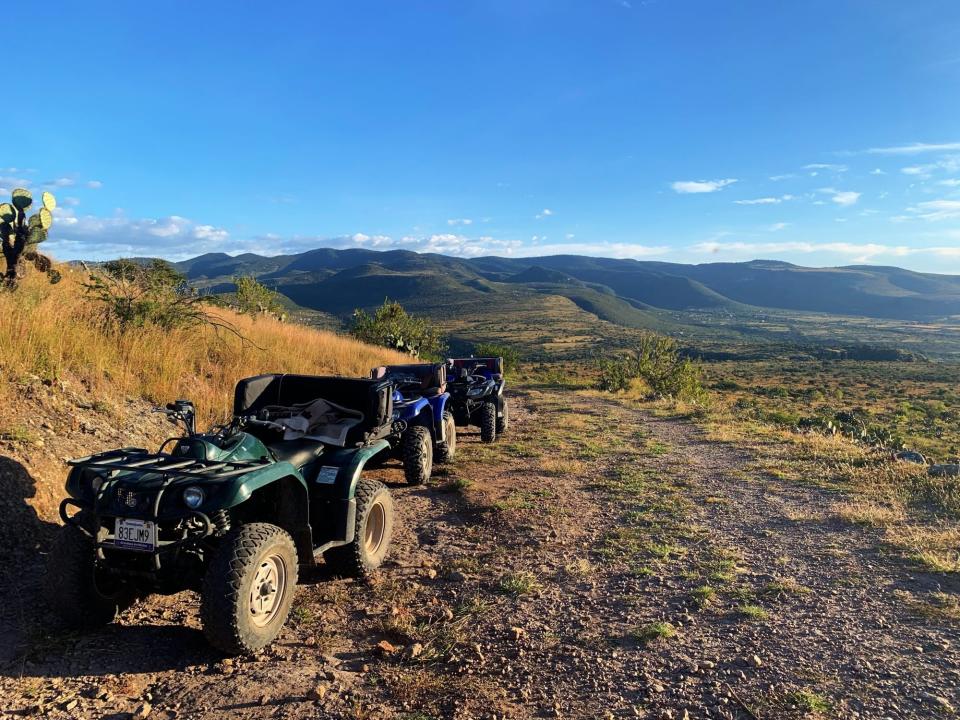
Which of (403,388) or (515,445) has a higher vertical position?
(403,388)

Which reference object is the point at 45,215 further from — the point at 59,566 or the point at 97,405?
the point at 59,566

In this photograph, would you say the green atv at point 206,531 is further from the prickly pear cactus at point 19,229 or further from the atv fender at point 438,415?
the prickly pear cactus at point 19,229

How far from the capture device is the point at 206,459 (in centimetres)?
347

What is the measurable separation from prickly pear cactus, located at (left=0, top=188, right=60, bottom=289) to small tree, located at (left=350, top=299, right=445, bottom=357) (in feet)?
50.1

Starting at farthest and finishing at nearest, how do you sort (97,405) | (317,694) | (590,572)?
1. (97,405)
2. (590,572)
3. (317,694)

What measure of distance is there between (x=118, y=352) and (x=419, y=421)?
3922 mm

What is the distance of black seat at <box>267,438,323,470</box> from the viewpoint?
4279 mm

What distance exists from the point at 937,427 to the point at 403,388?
23825mm

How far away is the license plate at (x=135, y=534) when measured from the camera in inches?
119

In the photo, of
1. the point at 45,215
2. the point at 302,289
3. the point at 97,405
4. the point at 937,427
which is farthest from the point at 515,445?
the point at 302,289

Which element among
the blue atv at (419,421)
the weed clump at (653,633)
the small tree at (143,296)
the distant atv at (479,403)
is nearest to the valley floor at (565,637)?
the weed clump at (653,633)

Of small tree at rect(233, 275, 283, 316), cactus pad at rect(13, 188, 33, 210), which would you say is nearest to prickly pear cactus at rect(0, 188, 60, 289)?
cactus pad at rect(13, 188, 33, 210)

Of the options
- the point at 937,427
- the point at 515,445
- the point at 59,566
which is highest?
the point at 59,566

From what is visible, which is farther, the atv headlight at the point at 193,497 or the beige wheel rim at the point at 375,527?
the beige wheel rim at the point at 375,527
